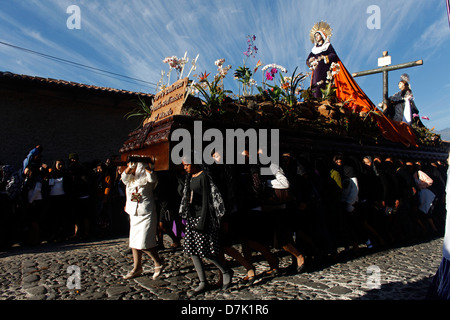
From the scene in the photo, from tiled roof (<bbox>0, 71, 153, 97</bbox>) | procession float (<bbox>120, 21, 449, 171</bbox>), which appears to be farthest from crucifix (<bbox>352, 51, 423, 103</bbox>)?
tiled roof (<bbox>0, 71, 153, 97</bbox>)

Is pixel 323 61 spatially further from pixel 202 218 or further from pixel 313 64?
pixel 202 218

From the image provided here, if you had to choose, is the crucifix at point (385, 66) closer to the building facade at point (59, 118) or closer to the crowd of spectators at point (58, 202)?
the building facade at point (59, 118)

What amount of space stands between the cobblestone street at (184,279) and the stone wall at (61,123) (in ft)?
15.1

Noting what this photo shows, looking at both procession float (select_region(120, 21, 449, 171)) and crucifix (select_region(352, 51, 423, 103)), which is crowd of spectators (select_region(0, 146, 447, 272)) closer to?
procession float (select_region(120, 21, 449, 171))

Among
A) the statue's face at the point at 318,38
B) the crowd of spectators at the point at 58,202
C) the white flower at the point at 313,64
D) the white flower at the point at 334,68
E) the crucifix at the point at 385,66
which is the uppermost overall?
the statue's face at the point at 318,38

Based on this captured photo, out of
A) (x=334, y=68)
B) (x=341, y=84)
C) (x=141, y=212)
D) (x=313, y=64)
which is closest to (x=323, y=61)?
(x=313, y=64)

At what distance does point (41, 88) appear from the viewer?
949 centimetres

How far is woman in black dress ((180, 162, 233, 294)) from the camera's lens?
12.5 ft

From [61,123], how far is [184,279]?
7.91 meters

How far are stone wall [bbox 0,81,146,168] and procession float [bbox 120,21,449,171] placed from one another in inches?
206

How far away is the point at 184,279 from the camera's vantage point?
4344mm

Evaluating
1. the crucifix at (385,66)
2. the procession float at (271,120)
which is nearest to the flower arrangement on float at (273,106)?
the procession float at (271,120)

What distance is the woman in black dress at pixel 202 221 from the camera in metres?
3.80
